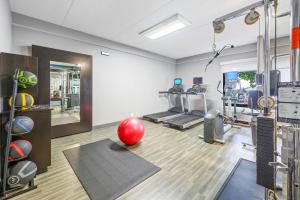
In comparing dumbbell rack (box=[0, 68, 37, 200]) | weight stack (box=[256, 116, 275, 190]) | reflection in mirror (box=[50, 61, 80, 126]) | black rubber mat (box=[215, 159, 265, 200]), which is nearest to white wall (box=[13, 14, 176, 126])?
reflection in mirror (box=[50, 61, 80, 126])

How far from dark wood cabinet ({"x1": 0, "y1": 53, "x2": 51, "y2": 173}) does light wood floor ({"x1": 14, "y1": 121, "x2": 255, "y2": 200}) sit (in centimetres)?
32

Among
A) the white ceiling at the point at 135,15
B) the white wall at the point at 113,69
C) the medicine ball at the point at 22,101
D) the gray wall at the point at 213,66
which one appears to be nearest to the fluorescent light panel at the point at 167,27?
the white ceiling at the point at 135,15

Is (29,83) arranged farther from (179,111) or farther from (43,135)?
(179,111)

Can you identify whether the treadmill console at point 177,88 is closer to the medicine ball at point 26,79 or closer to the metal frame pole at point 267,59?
the metal frame pole at point 267,59

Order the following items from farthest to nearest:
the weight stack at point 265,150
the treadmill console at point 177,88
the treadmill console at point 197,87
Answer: the treadmill console at point 177,88
the treadmill console at point 197,87
the weight stack at point 265,150

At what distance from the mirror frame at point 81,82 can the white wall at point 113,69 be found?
175mm

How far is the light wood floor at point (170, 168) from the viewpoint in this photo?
5.83ft

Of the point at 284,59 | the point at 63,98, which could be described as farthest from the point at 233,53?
the point at 63,98

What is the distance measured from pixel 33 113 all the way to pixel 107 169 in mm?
1403

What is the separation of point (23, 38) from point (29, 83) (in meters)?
2.08

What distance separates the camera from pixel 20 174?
1706 millimetres

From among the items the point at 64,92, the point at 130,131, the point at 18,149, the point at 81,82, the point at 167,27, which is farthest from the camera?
the point at 81,82

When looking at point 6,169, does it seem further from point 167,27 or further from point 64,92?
point 167,27

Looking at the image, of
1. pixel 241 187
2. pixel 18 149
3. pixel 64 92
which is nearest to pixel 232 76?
pixel 241 187
